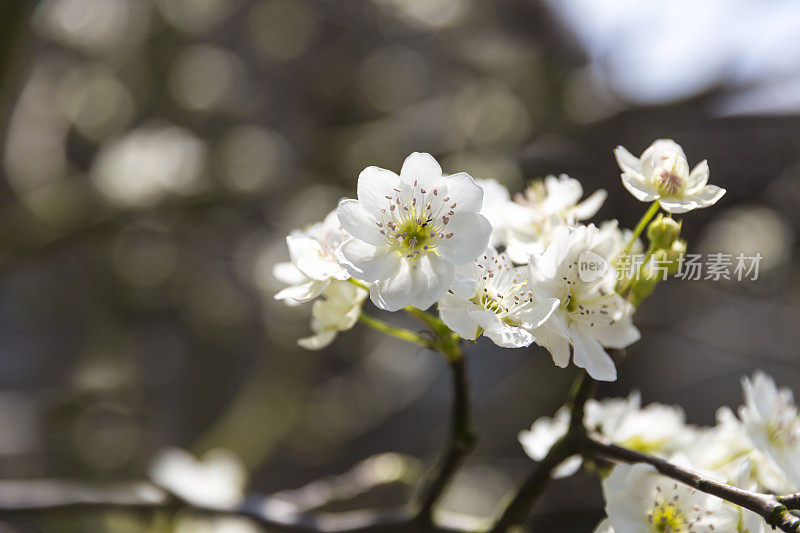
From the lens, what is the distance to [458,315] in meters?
0.61

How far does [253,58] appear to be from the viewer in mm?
3490

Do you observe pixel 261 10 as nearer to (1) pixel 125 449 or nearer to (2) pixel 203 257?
(2) pixel 203 257

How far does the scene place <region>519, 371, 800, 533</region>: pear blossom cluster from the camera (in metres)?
0.66

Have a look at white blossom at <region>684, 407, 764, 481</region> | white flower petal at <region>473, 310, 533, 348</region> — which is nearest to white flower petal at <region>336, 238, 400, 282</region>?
white flower petal at <region>473, 310, 533, 348</region>

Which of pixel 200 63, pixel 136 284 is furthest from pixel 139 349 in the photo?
pixel 200 63

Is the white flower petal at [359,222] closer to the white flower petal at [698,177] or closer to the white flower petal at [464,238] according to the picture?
the white flower petal at [464,238]

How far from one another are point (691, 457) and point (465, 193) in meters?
0.43

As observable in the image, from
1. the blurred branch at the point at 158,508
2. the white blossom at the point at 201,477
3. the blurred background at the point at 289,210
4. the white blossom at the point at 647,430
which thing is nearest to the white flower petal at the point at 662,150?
the white blossom at the point at 647,430

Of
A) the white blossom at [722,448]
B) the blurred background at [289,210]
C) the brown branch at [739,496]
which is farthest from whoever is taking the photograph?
the blurred background at [289,210]

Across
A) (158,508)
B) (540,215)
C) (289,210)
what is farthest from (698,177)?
(289,210)

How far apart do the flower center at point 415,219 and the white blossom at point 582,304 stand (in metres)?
0.10

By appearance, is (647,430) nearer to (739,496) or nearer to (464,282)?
(739,496)

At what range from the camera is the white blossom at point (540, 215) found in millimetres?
703

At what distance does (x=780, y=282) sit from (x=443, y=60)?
1.98 m
